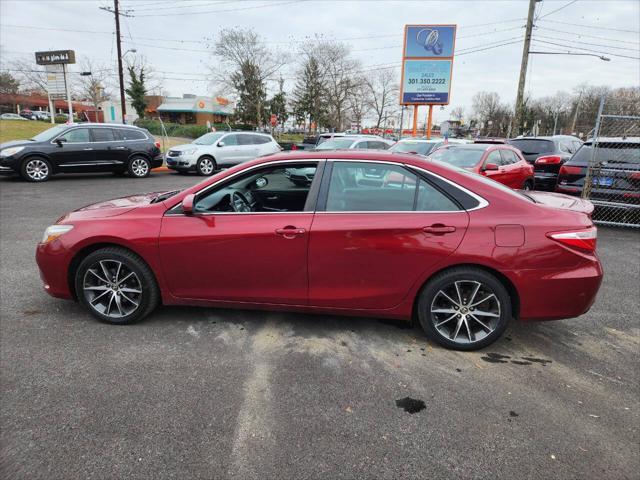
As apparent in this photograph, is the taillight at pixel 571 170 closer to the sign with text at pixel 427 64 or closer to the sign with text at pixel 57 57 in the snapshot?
the sign with text at pixel 427 64

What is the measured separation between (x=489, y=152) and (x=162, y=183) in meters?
9.44

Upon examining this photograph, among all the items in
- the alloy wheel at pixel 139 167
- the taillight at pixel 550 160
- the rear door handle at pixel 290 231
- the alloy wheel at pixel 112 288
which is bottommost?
the alloy wheel at pixel 112 288

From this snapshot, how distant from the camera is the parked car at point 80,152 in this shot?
11.9 meters

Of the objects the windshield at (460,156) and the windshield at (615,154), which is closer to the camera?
the windshield at (615,154)

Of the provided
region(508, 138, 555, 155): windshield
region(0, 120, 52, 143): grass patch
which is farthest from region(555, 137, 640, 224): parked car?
region(0, 120, 52, 143): grass patch

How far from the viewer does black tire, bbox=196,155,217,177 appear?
49.9 feet

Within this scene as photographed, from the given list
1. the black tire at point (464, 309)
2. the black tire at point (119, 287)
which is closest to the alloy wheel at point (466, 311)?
the black tire at point (464, 309)

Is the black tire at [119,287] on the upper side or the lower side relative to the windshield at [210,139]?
lower

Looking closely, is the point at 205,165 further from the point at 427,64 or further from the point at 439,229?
the point at 439,229

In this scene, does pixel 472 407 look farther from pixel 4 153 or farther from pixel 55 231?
pixel 4 153

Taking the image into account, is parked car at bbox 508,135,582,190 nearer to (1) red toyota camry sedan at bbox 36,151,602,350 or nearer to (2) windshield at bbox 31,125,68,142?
(1) red toyota camry sedan at bbox 36,151,602,350

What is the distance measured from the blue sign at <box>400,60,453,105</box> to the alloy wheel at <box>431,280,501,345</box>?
1940 cm

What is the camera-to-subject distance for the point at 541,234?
3.12 metres

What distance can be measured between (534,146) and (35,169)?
14.3 metres
